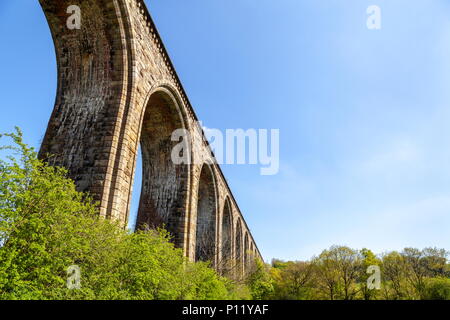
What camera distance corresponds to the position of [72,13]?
25.5 feet

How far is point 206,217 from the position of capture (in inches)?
740

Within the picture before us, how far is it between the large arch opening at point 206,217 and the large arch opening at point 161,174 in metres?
4.94

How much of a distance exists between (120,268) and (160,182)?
8.28 meters

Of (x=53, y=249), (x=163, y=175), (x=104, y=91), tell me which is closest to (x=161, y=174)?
(x=163, y=175)

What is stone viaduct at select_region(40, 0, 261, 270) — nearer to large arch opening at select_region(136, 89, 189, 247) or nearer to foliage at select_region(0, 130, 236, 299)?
foliage at select_region(0, 130, 236, 299)

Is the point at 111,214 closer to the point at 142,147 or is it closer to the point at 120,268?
the point at 120,268

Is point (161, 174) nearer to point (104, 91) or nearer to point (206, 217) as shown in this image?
point (104, 91)

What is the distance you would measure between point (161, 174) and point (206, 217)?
7.00 meters

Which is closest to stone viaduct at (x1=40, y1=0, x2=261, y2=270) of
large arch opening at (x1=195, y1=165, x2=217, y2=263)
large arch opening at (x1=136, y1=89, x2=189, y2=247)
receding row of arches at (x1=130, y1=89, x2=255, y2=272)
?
receding row of arches at (x1=130, y1=89, x2=255, y2=272)

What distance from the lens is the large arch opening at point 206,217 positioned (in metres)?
17.7

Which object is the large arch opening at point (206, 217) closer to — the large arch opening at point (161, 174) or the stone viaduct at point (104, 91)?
the large arch opening at point (161, 174)

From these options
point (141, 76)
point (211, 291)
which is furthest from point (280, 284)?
point (141, 76)

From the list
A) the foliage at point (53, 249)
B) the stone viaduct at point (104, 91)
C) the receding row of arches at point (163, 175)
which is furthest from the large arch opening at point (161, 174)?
the foliage at point (53, 249)
